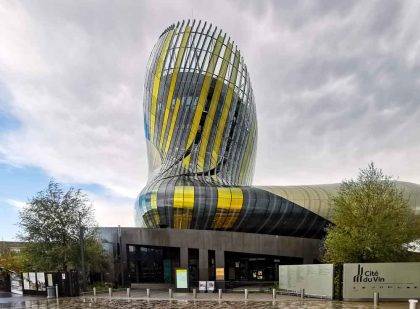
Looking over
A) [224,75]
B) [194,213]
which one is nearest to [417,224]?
[194,213]

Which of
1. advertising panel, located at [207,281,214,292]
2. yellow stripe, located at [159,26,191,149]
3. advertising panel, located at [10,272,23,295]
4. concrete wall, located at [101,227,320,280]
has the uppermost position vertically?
yellow stripe, located at [159,26,191,149]

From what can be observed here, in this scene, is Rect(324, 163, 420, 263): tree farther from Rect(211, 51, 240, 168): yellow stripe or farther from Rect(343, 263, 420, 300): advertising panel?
Rect(211, 51, 240, 168): yellow stripe

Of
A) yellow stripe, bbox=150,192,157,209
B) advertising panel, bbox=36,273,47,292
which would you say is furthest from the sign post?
yellow stripe, bbox=150,192,157,209

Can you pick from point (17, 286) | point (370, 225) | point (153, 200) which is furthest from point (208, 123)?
point (370, 225)

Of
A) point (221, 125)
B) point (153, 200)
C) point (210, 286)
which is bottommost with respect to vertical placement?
point (210, 286)

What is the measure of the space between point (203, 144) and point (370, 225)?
38.0 m

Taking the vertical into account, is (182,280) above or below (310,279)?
below

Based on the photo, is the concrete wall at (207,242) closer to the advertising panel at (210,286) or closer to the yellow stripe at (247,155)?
the advertising panel at (210,286)

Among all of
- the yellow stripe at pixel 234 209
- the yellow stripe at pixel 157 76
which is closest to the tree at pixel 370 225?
the yellow stripe at pixel 234 209

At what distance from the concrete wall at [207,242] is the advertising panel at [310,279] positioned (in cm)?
1069

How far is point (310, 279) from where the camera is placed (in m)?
28.4

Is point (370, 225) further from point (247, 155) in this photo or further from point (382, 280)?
point (247, 155)

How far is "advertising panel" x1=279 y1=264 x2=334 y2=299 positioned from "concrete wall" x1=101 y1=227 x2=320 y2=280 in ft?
35.1

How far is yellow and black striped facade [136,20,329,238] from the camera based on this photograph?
52188mm
